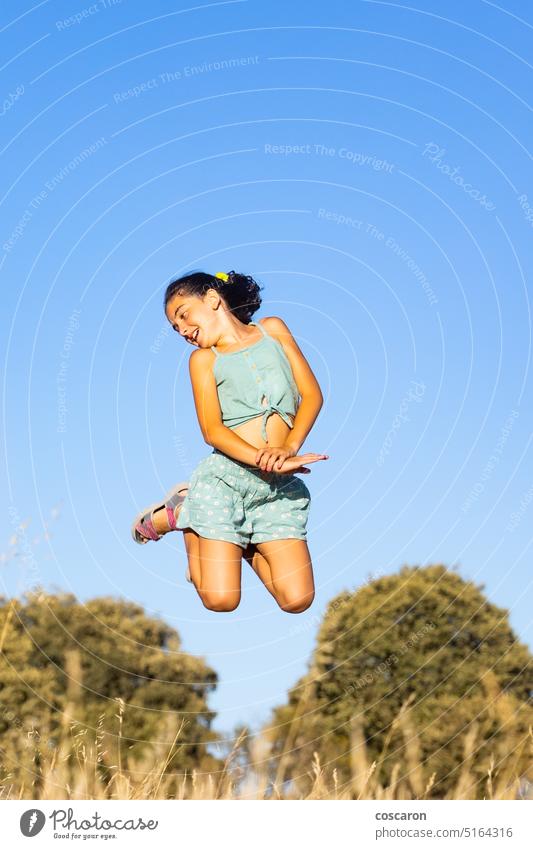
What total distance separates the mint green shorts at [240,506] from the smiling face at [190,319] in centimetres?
111

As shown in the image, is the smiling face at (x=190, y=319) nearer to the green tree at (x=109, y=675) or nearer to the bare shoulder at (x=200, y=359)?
the bare shoulder at (x=200, y=359)

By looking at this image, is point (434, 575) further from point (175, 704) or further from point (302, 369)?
point (302, 369)

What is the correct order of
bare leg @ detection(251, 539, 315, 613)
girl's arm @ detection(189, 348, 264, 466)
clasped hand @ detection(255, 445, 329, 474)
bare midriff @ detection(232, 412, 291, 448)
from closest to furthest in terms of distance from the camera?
1. clasped hand @ detection(255, 445, 329, 474)
2. girl's arm @ detection(189, 348, 264, 466)
3. bare leg @ detection(251, 539, 315, 613)
4. bare midriff @ detection(232, 412, 291, 448)

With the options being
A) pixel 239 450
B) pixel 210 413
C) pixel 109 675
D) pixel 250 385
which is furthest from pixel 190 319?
pixel 109 675

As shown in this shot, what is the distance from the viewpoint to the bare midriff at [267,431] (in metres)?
9.91

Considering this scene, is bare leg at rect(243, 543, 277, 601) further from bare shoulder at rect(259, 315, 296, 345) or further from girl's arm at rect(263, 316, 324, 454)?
bare shoulder at rect(259, 315, 296, 345)

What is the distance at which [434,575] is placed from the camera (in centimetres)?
3503

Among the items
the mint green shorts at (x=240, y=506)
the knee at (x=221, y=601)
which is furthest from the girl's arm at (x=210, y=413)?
the knee at (x=221, y=601)

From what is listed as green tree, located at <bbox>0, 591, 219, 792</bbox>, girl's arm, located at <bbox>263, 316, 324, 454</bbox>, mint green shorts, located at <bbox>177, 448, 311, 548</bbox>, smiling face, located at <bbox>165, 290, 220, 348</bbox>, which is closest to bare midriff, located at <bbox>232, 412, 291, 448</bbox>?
girl's arm, located at <bbox>263, 316, 324, 454</bbox>

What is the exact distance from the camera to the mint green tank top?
9.95 meters

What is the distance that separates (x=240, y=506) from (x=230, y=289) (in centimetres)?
222

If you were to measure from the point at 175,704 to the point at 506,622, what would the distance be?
11718 millimetres

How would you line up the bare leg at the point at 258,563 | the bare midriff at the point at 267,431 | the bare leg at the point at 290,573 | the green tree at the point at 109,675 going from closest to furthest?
the bare leg at the point at 290,573 < the bare midriff at the point at 267,431 < the bare leg at the point at 258,563 < the green tree at the point at 109,675
